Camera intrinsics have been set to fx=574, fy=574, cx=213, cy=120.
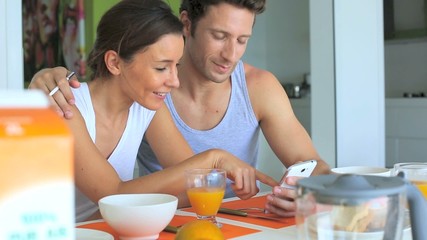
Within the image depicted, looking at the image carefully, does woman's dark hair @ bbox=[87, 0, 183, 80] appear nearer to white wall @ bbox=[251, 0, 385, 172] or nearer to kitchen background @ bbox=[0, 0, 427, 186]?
white wall @ bbox=[251, 0, 385, 172]

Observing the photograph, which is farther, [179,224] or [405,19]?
[405,19]

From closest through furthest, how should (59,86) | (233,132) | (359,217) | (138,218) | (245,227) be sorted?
(359,217)
(138,218)
(245,227)
(59,86)
(233,132)

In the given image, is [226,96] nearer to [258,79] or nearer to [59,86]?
[258,79]

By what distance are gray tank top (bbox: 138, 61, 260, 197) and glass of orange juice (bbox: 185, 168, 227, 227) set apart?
0.62 meters

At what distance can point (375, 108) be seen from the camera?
9.51 ft

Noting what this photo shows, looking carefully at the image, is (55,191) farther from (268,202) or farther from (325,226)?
(268,202)

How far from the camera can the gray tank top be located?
1.90 metres

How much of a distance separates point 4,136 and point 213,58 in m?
1.42

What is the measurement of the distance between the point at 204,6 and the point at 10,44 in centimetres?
60

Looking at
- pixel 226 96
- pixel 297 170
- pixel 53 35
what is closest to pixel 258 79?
pixel 226 96

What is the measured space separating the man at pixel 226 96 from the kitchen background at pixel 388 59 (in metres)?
1.98

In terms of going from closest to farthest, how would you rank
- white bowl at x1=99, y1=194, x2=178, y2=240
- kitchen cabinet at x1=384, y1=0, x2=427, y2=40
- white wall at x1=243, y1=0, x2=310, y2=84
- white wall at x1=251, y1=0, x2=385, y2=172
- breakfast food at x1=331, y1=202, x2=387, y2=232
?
breakfast food at x1=331, y1=202, x2=387, y2=232 < white bowl at x1=99, y1=194, x2=178, y2=240 < white wall at x1=251, y1=0, x2=385, y2=172 < kitchen cabinet at x1=384, y1=0, x2=427, y2=40 < white wall at x1=243, y1=0, x2=310, y2=84

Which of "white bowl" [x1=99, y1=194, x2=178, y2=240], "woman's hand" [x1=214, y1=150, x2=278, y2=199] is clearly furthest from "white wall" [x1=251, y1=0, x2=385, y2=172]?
"white bowl" [x1=99, y1=194, x2=178, y2=240]

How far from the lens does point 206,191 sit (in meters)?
1.20
